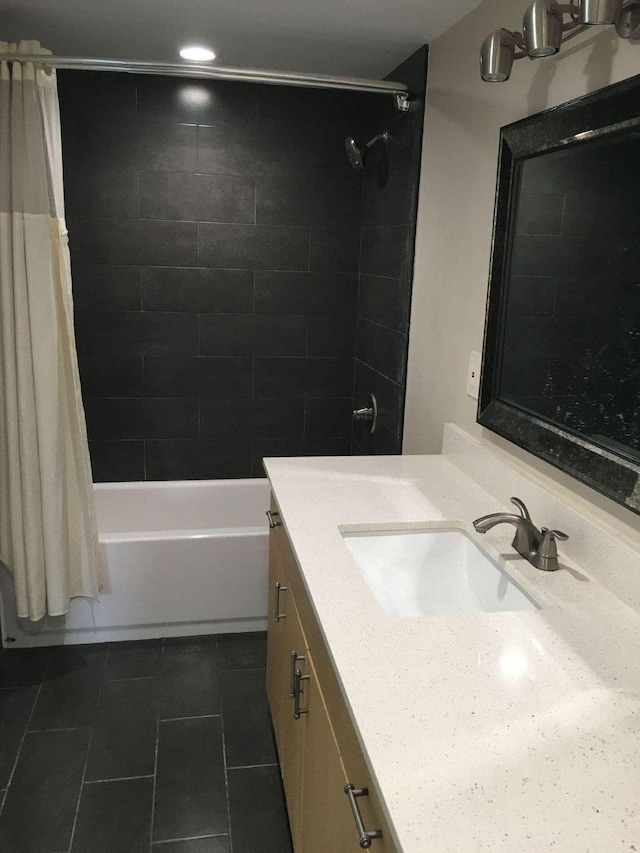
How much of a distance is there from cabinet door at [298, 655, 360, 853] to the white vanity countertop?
0.24m

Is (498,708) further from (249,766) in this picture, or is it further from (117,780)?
(117,780)

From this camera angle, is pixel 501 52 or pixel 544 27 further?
pixel 501 52

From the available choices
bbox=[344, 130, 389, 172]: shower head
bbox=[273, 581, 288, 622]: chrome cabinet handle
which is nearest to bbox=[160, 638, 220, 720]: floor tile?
bbox=[273, 581, 288, 622]: chrome cabinet handle

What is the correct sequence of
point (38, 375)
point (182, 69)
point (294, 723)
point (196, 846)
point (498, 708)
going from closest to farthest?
1. point (498, 708)
2. point (294, 723)
3. point (196, 846)
4. point (182, 69)
5. point (38, 375)

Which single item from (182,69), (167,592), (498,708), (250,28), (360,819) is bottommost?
(167,592)

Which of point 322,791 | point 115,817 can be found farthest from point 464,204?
point 115,817

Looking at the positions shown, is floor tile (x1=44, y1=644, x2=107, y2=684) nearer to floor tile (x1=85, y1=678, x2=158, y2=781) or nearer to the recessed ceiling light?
floor tile (x1=85, y1=678, x2=158, y2=781)

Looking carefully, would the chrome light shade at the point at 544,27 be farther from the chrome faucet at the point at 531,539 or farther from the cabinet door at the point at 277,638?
the cabinet door at the point at 277,638

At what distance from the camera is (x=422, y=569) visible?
5.82ft

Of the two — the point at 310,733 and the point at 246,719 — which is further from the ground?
the point at 310,733

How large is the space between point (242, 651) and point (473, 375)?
1458 millimetres

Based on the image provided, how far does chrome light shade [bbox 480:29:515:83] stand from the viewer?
1.61m

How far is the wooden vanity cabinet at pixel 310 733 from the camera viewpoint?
1.17 metres

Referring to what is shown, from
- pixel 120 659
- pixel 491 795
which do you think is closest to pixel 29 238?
pixel 120 659
